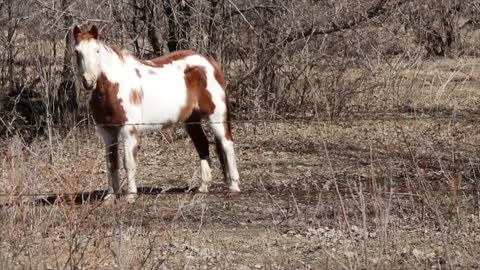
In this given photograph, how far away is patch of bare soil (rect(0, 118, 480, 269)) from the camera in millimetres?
5918

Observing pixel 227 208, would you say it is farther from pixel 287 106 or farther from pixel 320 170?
→ pixel 287 106

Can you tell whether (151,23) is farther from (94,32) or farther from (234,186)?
(94,32)

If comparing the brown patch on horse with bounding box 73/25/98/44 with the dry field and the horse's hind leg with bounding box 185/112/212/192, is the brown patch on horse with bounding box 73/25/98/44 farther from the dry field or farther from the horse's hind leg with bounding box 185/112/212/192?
the horse's hind leg with bounding box 185/112/212/192

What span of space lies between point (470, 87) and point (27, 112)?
8425mm

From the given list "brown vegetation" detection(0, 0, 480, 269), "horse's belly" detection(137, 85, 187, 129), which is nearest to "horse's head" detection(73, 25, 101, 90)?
"horse's belly" detection(137, 85, 187, 129)

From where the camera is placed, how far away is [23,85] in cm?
1468

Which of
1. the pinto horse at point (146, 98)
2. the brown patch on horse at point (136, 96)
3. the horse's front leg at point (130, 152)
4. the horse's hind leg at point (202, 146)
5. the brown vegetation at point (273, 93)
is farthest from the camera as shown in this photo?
the brown vegetation at point (273, 93)

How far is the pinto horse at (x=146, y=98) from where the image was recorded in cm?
948

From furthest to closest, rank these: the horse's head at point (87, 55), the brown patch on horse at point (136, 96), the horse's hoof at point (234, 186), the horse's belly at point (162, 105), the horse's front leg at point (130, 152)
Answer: the horse's hoof at point (234, 186) < the horse's belly at point (162, 105) < the brown patch on horse at point (136, 96) < the horse's front leg at point (130, 152) < the horse's head at point (87, 55)

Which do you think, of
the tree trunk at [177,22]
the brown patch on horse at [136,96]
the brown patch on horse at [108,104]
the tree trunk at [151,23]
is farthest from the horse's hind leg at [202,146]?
the tree trunk at [151,23]

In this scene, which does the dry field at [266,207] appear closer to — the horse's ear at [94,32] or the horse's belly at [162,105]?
the horse's belly at [162,105]

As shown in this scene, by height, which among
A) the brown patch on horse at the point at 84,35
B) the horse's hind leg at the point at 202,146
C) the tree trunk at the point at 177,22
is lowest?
the horse's hind leg at the point at 202,146

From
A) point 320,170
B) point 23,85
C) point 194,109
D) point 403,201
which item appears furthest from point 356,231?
point 23,85

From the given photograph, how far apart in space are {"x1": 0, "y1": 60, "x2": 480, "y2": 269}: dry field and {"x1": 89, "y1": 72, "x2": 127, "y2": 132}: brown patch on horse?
0.51 metres
